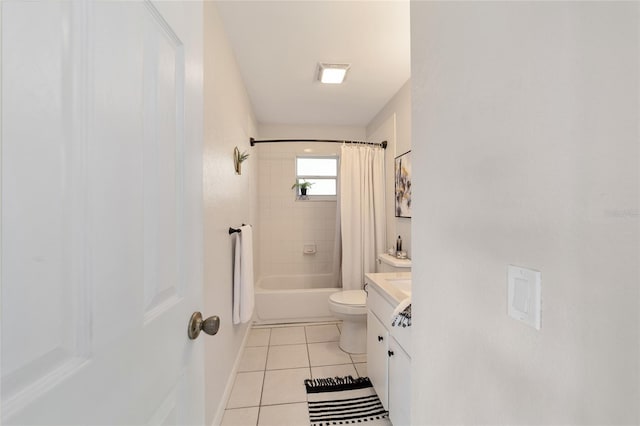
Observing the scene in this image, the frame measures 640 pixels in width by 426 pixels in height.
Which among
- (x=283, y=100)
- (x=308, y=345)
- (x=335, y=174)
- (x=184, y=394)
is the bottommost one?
(x=308, y=345)

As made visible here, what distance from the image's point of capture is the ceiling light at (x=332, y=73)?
213cm

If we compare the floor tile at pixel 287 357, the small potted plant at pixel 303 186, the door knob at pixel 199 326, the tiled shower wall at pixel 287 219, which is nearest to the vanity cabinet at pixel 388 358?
the floor tile at pixel 287 357

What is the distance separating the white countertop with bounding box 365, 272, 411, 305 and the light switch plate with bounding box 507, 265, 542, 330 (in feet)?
2.66

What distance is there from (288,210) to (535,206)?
10.7ft

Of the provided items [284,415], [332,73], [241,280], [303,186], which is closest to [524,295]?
[284,415]

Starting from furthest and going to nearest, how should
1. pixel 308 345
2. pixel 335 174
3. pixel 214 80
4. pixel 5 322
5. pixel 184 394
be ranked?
pixel 335 174 → pixel 308 345 → pixel 214 80 → pixel 184 394 → pixel 5 322

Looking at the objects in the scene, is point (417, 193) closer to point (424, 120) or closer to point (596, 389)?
point (424, 120)

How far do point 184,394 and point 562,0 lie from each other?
1170 millimetres

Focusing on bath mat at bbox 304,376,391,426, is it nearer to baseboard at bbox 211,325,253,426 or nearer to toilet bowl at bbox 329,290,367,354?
toilet bowl at bbox 329,290,367,354

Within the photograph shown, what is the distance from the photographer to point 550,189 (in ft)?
1.60

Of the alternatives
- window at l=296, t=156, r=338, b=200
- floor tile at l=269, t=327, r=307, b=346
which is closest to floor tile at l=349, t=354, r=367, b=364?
floor tile at l=269, t=327, r=307, b=346

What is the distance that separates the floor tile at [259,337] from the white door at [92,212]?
6.64ft

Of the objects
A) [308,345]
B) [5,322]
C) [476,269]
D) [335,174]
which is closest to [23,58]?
[5,322]

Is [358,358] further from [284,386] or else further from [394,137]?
[394,137]
